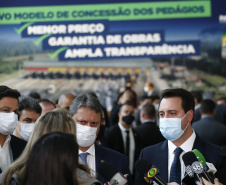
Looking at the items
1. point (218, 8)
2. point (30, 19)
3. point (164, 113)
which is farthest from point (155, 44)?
point (164, 113)

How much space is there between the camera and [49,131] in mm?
2592

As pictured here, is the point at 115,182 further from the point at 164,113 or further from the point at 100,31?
the point at 100,31

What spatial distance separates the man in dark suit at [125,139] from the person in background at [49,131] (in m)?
3.11

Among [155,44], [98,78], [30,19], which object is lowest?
[98,78]

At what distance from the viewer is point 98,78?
11000mm

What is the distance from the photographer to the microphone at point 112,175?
7.49 ft

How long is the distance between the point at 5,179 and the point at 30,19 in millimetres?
7841

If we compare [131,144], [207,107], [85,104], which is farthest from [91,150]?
[207,107]

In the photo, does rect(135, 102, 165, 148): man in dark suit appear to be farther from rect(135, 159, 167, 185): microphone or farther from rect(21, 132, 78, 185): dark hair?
rect(21, 132, 78, 185): dark hair

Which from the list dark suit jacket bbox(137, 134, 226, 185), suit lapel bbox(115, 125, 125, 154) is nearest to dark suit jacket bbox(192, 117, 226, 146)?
suit lapel bbox(115, 125, 125, 154)

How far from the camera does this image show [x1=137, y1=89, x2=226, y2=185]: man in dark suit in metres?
3.04

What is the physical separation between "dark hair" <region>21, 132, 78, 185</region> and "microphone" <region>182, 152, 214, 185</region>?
0.63m

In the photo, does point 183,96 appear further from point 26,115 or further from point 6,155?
point 26,115

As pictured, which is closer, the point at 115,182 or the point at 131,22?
the point at 115,182
